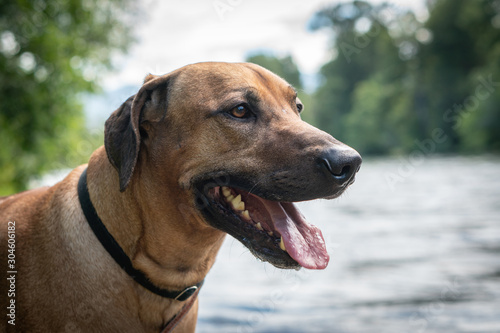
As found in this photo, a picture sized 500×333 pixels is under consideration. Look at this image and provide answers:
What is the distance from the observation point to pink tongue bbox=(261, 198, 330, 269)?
104 inches

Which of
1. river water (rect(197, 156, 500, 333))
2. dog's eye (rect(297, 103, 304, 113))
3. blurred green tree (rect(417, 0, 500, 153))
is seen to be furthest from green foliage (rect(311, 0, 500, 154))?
dog's eye (rect(297, 103, 304, 113))

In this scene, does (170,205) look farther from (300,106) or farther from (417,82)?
(417,82)

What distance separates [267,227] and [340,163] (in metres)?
0.60

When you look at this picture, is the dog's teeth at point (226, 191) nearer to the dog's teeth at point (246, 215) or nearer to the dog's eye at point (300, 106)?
the dog's teeth at point (246, 215)

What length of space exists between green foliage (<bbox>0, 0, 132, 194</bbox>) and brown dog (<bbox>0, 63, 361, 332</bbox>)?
872 cm

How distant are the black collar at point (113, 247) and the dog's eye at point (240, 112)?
1014 mm

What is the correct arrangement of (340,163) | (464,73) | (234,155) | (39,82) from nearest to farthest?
(340,163) → (234,155) → (39,82) → (464,73)

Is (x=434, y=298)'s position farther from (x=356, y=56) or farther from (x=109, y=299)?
(x=356, y=56)

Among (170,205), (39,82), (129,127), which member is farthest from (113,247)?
(39,82)

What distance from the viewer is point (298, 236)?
2750mm

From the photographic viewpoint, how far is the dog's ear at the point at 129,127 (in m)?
2.69

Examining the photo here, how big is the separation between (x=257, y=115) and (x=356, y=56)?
55.7 metres

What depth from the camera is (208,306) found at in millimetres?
6426

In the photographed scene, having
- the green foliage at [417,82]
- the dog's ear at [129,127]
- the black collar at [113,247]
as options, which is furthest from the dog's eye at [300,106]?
the green foliage at [417,82]
